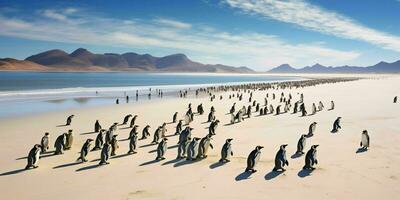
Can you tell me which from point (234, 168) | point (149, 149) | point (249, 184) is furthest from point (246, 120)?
point (249, 184)

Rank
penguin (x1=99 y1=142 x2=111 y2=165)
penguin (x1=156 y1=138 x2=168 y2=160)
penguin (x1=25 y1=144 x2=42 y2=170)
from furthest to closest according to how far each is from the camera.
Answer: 1. penguin (x1=156 y1=138 x2=168 y2=160)
2. penguin (x1=99 y1=142 x2=111 y2=165)
3. penguin (x1=25 y1=144 x2=42 y2=170)

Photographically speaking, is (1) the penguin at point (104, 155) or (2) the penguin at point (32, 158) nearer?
(2) the penguin at point (32, 158)

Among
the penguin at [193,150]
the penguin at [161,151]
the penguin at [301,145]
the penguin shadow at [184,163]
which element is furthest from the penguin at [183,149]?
the penguin at [301,145]

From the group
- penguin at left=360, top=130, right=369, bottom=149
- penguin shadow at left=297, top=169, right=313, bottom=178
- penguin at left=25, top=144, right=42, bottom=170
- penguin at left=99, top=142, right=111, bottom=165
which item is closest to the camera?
penguin shadow at left=297, top=169, right=313, bottom=178

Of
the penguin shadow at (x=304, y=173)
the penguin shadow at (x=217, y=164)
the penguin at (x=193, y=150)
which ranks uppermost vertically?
the penguin at (x=193, y=150)

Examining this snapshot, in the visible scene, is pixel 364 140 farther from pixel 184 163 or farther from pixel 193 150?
pixel 184 163

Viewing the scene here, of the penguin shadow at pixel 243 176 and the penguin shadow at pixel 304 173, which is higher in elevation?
the penguin shadow at pixel 304 173

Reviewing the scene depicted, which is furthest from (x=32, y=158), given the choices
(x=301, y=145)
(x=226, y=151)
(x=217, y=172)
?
(x=301, y=145)

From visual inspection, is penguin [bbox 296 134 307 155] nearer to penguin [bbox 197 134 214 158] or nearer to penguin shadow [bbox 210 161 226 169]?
penguin shadow [bbox 210 161 226 169]

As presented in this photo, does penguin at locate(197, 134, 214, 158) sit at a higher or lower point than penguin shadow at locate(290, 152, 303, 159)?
higher

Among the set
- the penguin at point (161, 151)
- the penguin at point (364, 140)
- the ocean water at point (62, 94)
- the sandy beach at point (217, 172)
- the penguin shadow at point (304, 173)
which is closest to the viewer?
the sandy beach at point (217, 172)

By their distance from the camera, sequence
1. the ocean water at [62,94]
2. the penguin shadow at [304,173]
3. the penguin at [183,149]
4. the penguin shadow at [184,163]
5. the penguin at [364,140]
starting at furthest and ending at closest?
the ocean water at [62,94], the penguin at [364,140], the penguin at [183,149], the penguin shadow at [184,163], the penguin shadow at [304,173]

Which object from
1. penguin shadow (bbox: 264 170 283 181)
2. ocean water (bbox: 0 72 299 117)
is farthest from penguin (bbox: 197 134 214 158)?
ocean water (bbox: 0 72 299 117)

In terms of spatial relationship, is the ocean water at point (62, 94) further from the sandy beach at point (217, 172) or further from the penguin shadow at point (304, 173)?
the penguin shadow at point (304, 173)
